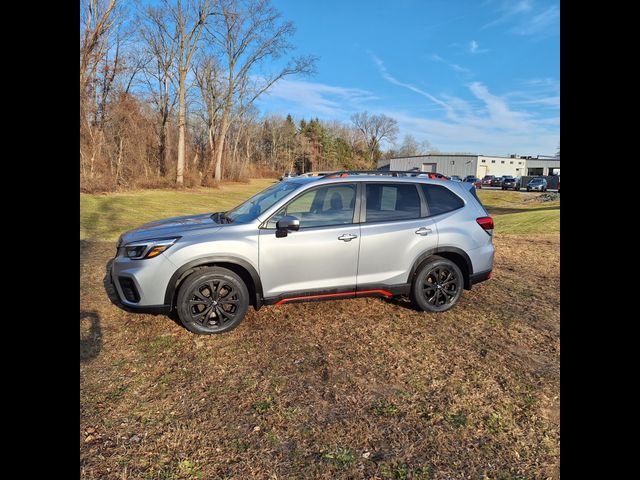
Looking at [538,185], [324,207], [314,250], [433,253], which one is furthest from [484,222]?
[538,185]

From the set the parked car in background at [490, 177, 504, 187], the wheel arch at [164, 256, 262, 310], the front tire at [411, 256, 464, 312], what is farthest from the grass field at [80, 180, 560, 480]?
the parked car in background at [490, 177, 504, 187]

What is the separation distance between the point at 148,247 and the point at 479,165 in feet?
246

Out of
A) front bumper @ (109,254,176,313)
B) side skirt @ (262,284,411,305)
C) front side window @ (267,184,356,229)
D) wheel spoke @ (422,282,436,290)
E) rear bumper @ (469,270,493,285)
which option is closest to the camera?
front bumper @ (109,254,176,313)

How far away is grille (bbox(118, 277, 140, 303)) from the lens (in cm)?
380

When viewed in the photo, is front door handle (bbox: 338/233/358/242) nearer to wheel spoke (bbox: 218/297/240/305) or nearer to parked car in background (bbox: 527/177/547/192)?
wheel spoke (bbox: 218/297/240/305)

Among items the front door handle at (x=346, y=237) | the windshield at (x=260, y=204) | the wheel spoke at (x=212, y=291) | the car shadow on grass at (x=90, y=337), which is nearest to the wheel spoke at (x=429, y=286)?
the front door handle at (x=346, y=237)

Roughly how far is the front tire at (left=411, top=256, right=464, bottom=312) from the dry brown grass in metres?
0.16

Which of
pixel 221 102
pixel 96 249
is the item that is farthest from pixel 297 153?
pixel 96 249

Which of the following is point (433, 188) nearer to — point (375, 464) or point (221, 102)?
point (375, 464)

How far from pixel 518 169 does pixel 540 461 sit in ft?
283

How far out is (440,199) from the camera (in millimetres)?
4812

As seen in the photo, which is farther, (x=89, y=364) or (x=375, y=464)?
(x=89, y=364)
